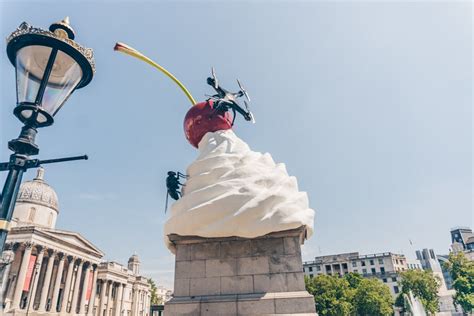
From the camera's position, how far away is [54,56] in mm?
4066

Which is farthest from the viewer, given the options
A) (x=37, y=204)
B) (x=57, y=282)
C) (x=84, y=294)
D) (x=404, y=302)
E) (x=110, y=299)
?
(x=110, y=299)

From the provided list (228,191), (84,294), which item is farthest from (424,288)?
(84,294)

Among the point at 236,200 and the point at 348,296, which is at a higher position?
the point at 236,200

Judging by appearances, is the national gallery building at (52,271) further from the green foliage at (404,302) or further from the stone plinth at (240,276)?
the green foliage at (404,302)

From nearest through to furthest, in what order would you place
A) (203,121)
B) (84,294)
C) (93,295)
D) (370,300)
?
(203,121)
(370,300)
(84,294)
(93,295)

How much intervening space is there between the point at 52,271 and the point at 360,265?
228 feet

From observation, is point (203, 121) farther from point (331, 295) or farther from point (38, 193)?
point (38, 193)

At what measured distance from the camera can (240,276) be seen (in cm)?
765

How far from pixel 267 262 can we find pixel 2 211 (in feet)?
18.7

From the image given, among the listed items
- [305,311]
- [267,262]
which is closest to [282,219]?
[267,262]

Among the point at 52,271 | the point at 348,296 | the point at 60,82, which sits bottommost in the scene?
the point at 348,296

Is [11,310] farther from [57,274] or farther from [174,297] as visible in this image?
[174,297]

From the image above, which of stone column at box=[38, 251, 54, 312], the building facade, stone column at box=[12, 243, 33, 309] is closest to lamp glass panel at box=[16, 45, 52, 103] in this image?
stone column at box=[12, 243, 33, 309]

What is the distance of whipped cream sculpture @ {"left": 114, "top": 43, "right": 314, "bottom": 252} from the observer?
7754 millimetres
